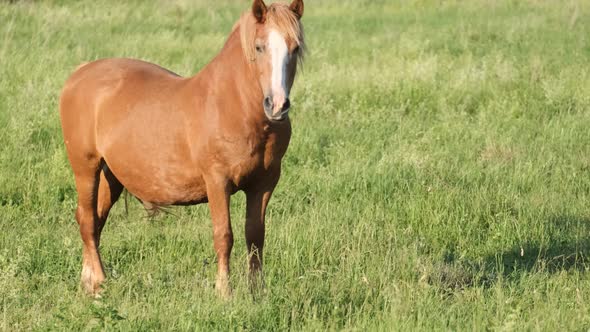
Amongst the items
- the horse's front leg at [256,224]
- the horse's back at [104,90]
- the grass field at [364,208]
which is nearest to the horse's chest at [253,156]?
the horse's front leg at [256,224]

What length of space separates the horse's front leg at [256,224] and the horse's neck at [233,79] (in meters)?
0.46

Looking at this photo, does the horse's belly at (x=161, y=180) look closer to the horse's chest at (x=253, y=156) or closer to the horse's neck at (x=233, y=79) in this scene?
the horse's chest at (x=253, y=156)

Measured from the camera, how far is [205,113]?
4895 millimetres

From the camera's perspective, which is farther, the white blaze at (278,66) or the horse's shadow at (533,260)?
the horse's shadow at (533,260)

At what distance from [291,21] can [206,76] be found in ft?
2.37

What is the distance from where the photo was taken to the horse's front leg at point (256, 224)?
4.97m

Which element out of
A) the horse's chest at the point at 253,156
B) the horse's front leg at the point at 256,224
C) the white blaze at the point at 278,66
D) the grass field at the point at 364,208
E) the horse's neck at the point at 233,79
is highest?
the white blaze at the point at 278,66

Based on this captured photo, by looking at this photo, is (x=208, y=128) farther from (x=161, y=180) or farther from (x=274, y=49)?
(x=274, y=49)

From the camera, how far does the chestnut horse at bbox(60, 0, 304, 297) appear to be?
14.9 feet

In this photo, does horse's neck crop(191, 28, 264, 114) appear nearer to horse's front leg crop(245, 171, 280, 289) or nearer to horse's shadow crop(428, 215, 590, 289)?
horse's front leg crop(245, 171, 280, 289)

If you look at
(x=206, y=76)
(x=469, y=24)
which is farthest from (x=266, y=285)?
(x=469, y=24)

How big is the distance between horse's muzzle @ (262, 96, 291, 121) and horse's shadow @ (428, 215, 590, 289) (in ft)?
4.66

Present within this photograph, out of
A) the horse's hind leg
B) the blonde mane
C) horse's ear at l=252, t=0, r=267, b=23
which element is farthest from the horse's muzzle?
the horse's hind leg

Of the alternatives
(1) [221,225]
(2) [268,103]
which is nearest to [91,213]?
(1) [221,225]
